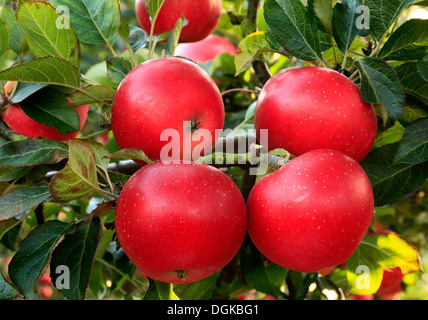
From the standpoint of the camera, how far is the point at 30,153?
61 centimetres

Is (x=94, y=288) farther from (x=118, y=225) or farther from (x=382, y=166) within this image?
(x=382, y=166)

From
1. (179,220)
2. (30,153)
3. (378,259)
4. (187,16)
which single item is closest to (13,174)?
(30,153)

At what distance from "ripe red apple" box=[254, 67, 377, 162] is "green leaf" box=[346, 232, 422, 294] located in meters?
0.33

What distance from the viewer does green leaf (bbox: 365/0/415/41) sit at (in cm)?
63

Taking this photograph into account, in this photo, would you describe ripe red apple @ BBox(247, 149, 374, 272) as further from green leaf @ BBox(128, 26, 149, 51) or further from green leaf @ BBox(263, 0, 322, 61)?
green leaf @ BBox(128, 26, 149, 51)

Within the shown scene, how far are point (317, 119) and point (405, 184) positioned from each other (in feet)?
0.69

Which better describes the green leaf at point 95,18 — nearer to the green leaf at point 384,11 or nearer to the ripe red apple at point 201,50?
the green leaf at point 384,11

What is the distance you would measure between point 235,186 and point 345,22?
0.94 feet

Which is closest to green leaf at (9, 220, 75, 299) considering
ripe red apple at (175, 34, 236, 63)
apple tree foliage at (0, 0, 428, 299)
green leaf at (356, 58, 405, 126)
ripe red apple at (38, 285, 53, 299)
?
apple tree foliage at (0, 0, 428, 299)

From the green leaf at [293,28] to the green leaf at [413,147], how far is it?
0.17 meters

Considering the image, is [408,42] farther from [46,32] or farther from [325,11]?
[46,32]

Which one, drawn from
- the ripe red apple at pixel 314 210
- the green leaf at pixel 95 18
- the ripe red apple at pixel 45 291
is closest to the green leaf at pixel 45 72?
the green leaf at pixel 95 18

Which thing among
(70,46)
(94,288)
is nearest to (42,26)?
(70,46)

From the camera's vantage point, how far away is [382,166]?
69cm
